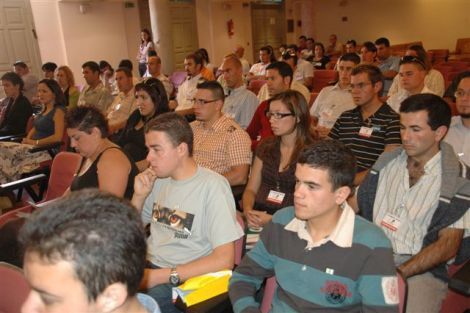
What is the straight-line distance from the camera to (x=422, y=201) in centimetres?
190

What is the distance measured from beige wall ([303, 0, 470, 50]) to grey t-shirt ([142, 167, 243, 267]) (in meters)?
14.2

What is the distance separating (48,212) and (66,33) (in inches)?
375

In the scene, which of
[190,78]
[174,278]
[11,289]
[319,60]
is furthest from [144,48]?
[11,289]

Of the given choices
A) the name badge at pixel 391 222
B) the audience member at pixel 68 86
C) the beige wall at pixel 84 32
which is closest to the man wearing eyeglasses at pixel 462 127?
the name badge at pixel 391 222

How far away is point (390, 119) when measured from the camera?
2.88 m

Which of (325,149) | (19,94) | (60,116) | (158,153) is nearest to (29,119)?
(19,94)

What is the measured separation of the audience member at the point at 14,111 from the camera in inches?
203

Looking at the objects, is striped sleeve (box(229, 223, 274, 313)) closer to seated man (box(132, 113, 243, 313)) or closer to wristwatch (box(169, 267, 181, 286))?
seated man (box(132, 113, 243, 313))

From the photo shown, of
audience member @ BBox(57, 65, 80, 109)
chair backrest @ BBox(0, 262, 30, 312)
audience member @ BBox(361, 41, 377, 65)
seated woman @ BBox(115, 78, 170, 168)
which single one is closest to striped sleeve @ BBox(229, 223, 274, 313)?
chair backrest @ BBox(0, 262, 30, 312)

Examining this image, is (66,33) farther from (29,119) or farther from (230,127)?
(230,127)

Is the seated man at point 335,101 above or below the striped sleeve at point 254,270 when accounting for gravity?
above

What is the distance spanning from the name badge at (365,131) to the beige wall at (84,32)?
8173mm

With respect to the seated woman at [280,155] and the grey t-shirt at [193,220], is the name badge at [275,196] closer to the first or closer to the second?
the seated woman at [280,155]

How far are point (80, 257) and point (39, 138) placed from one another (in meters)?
4.26
